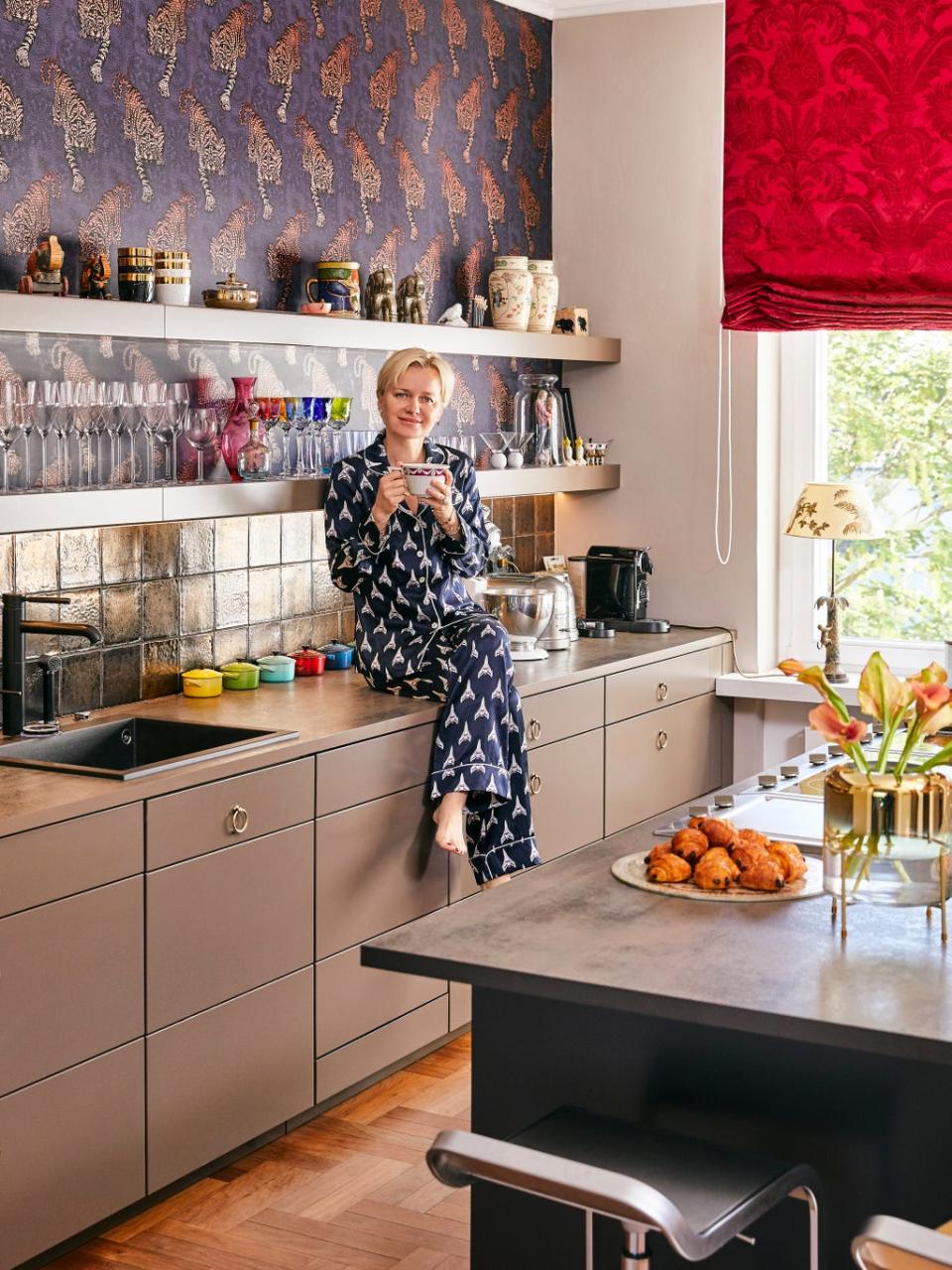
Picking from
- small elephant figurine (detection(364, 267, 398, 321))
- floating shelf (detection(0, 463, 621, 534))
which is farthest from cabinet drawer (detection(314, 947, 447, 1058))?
small elephant figurine (detection(364, 267, 398, 321))

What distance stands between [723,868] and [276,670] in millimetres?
2132

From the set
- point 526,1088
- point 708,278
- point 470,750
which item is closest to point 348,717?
point 470,750

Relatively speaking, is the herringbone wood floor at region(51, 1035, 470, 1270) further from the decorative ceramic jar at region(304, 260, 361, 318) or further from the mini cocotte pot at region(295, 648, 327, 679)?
the decorative ceramic jar at region(304, 260, 361, 318)

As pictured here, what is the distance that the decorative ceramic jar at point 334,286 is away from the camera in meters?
4.58

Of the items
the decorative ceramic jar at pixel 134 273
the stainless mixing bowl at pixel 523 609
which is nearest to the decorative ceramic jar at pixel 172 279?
the decorative ceramic jar at pixel 134 273

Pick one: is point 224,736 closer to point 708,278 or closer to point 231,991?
point 231,991

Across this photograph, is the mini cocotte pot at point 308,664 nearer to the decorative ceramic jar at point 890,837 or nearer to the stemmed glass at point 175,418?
the stemmed glass at point 175,418

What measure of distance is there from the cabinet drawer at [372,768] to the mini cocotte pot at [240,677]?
546 millimetres

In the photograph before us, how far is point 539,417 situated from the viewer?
5.75 m

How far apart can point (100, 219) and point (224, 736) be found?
4.19 ft

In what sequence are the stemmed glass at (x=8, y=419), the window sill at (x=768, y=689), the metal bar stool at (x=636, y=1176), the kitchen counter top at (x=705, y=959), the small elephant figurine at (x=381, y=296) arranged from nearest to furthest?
1. the metal bar stool at (x=636, y=1176)
2. the kitchen counter top at (x=705, y=959)
3. the stemmed glass at (x=8, y=419)
4. the small elephant figurine at (x=381, y=296)
5. the window sill at (x=768, y=689)

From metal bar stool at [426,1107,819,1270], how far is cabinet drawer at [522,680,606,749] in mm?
2298

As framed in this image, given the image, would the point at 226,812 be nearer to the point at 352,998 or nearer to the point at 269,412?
the point at 352,998

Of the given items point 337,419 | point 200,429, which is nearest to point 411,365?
point 337,419
